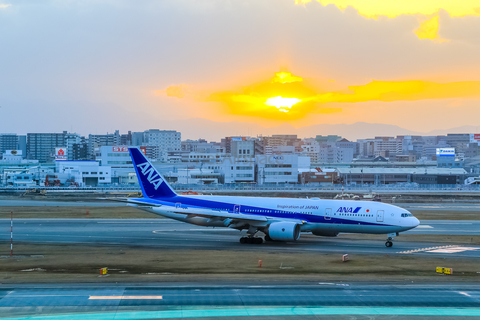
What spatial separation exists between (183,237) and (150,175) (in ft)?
27.3

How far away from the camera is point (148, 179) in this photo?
55625mm

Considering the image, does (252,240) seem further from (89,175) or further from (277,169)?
(89,175)

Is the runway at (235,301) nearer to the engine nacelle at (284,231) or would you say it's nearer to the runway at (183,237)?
the runway at (183,237)

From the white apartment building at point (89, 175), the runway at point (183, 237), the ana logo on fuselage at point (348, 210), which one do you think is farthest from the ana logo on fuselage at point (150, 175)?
the white apartment building at point (89, 175)

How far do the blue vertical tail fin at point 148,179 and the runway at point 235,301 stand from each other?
2548 cm

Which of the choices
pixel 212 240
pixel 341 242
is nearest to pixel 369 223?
pixel 341 242

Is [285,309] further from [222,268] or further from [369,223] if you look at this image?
[369,223]

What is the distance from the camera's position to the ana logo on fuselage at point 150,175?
55.5 metres

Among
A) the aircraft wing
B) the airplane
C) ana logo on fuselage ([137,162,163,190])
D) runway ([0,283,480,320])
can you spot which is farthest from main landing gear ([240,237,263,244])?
runway ([0,283,480,320])

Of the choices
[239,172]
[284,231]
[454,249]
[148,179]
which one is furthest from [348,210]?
[239,172]

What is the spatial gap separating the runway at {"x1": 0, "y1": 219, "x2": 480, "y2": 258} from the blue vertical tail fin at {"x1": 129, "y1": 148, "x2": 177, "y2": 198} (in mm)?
4878

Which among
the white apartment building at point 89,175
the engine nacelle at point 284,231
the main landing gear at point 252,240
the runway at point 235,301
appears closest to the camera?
the runway at point 235,301

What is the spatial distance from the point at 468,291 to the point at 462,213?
194 feet

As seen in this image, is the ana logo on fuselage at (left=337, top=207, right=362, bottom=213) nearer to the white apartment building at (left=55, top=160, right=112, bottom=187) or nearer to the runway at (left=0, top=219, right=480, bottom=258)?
the runway at (left=0, top=219, right=480, bottom=258)
